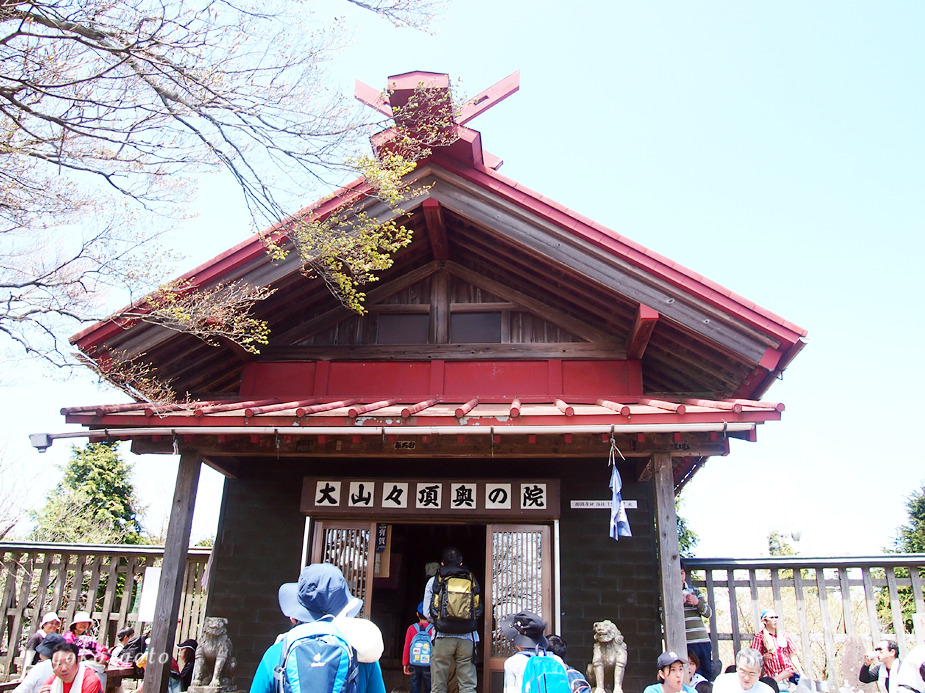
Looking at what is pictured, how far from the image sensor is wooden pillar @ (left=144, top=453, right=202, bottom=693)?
768 centimetres

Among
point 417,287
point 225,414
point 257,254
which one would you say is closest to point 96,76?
point 257,254

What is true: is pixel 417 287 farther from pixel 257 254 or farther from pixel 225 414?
pixel 225 414

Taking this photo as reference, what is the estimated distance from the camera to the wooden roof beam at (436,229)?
9633mm

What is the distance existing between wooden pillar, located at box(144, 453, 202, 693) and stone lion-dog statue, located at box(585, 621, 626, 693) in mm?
4852

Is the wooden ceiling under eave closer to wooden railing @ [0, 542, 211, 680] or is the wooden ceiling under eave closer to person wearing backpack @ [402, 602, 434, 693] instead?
wooden railing @ [0, 542, 211, 680]

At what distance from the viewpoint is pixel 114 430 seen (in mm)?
7992

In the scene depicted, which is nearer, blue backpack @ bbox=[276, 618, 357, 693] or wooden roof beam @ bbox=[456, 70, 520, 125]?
blue backpack @ bbox=[276, 618, 357, 693]

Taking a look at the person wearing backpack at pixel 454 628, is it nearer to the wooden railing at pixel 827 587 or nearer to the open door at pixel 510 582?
the open door at pixel 510 582

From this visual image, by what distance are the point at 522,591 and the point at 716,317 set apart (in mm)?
4313

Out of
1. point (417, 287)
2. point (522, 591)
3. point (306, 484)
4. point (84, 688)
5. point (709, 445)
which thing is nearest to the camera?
point (84, 688)

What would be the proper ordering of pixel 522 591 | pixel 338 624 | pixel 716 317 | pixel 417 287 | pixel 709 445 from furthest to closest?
pixel 417 287, pixel 522 591, pixel 716 317, pixel 709 445, pixel 338 624

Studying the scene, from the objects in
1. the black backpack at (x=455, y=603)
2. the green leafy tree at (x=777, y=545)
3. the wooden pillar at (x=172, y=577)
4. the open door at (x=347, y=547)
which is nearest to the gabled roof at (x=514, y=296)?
the wooden pillar at (x=172, y=577)

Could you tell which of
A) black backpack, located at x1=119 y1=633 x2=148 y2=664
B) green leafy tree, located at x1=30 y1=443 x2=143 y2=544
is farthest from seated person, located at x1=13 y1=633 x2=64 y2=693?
green leafy tree, located at x1=30 y1=443 x2=143 y2=544

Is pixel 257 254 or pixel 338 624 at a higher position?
pixel 257 254
